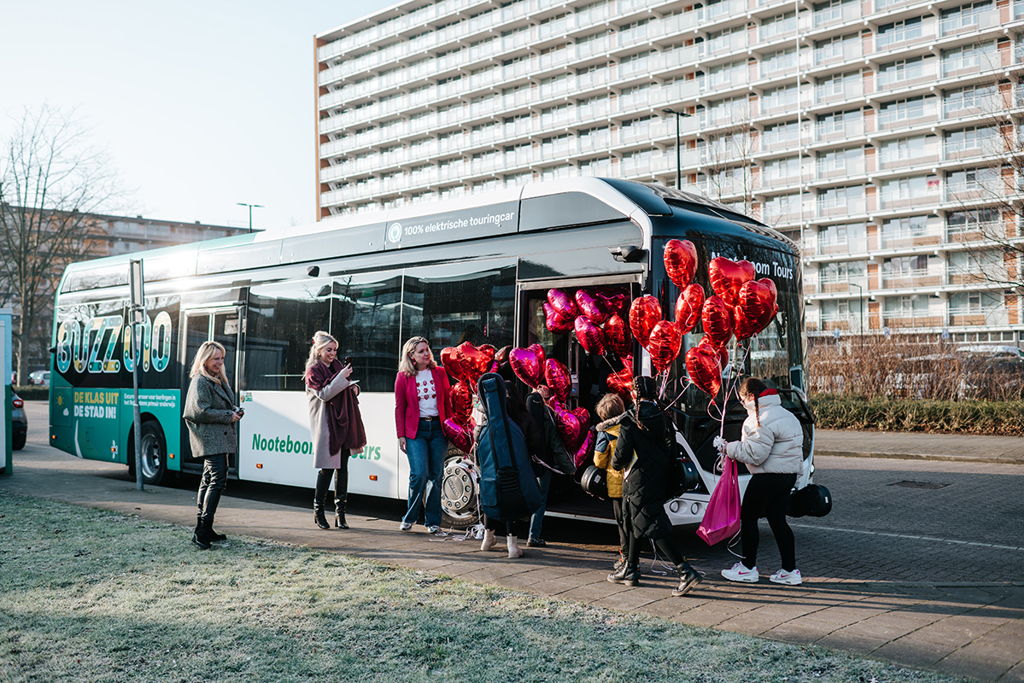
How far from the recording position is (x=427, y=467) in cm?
843

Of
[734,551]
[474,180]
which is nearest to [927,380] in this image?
[734,551]

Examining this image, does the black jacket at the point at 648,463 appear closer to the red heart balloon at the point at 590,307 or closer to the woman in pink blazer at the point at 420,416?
the red heart balloon at the point at 590,307

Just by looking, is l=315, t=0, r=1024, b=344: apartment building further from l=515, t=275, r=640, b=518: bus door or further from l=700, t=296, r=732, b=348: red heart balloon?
l=700, t=296, r=732, b=348: red heart balloon

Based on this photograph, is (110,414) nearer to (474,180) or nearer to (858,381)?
(858,381)

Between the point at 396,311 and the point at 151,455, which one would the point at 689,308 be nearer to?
the point at 396,311

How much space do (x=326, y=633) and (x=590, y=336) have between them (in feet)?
11.4

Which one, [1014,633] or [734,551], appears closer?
[1014,633]

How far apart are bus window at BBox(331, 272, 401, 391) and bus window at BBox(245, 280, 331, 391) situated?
0.92 feet

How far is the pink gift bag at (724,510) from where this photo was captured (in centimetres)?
661

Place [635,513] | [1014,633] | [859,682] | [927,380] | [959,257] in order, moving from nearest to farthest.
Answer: [859,682]
[1014,633]
[635,513]
[927,380]
[959,257]

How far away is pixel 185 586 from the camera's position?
6.25 metres

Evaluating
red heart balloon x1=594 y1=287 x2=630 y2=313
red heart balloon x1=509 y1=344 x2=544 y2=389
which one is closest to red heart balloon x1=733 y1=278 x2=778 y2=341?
red heart balloon x1=594 y1=287 x2=630 y2=313

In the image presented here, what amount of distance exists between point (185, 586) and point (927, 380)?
19.3 m

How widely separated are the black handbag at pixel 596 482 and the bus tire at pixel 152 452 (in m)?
7.78
